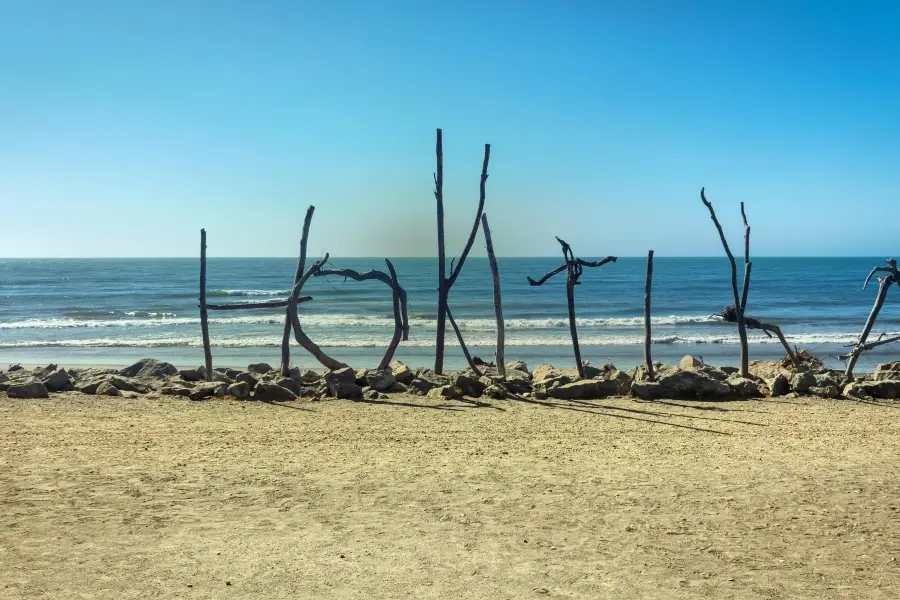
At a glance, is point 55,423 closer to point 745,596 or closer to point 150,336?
point 745,596

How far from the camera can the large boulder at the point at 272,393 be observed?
450 inches

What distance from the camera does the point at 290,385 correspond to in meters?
12.0

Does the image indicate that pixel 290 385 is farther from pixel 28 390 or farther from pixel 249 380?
pixel 28 390

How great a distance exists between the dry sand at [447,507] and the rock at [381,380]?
215cm

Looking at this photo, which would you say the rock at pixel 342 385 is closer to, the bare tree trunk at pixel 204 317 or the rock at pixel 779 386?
the bare tree trunk at pixel 204 317

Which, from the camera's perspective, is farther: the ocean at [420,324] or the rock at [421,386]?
the ocean at [420,324]

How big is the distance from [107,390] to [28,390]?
108 cm

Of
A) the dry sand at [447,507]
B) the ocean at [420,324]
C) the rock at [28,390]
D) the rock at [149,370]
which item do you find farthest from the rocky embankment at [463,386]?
the ocean at [420,324]

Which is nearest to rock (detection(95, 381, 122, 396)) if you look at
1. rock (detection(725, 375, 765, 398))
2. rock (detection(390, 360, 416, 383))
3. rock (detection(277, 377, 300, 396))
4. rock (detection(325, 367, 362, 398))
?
rock (detection(277, 377, 300, 396))

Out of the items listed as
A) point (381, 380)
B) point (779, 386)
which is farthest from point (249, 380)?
point (779, 386)

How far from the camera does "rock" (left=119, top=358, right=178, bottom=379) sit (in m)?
13.4

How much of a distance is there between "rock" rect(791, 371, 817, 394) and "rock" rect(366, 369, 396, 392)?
248 inches

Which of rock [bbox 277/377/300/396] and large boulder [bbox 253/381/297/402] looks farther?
rock [bbox 277/377/300/396]

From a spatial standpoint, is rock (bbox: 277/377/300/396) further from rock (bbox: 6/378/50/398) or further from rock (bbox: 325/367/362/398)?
rock (bbox: 6/378/50/398)
